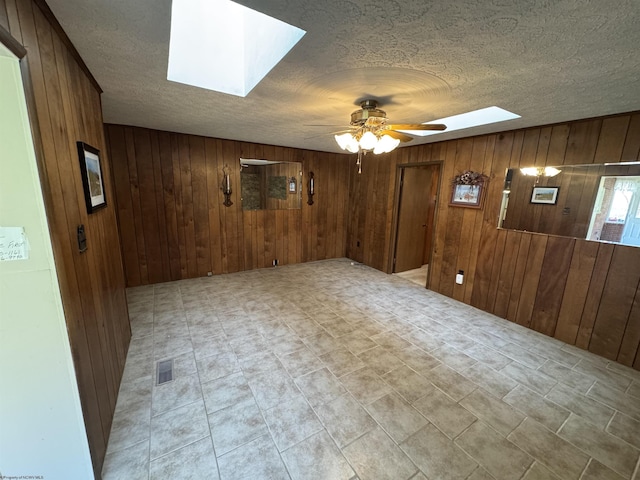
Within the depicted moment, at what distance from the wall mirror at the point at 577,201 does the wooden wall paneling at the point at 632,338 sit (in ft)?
1.88

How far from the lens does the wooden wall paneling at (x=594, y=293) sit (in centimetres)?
239

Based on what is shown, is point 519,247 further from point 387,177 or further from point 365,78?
point 365,78

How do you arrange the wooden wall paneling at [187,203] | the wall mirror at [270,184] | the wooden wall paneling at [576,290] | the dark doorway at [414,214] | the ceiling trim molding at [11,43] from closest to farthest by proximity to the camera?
the ceiling trim molding at [11,43] < the wooden wall paneling at [576,290] < the wooden wall paneling at [187,203] < the wall mirror at [270,184] < the dark doorway at [414,214]

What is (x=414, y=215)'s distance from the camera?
15.5 feet

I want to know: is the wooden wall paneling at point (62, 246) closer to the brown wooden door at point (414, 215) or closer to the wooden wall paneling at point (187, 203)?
the wooden wall paneling at point (187, 203)

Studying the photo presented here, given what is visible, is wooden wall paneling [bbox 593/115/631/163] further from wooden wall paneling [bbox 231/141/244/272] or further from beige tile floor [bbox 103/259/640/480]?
wooden wall paneling [bbox 231/141/244/272]

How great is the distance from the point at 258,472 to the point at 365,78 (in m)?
2.45

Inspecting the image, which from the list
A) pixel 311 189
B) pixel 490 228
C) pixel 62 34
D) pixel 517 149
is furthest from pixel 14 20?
pixel 311 189

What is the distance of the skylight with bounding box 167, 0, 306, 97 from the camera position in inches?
66.1

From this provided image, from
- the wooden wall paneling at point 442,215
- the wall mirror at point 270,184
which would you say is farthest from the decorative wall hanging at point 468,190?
the wall mirror at point 270,184

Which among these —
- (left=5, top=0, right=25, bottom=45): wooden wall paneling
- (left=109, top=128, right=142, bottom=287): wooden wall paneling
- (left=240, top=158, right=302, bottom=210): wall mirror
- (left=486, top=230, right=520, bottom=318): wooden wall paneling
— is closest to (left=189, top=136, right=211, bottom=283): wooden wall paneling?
(left=240, top=158, right=302, bottom=210): wall mirror

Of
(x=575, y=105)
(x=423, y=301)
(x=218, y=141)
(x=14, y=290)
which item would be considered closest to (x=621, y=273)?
(x=575, y=105)

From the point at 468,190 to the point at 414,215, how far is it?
1.35 meters

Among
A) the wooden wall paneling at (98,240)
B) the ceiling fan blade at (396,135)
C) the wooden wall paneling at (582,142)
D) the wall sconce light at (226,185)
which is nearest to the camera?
the wooden wall paneling at (98,240)
